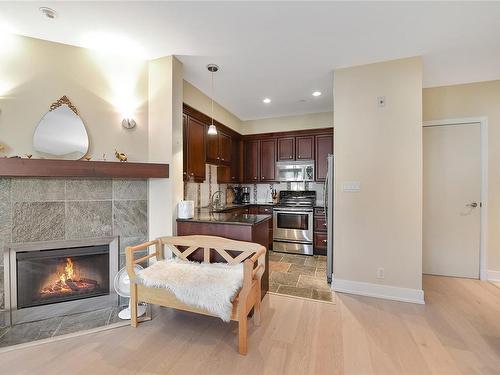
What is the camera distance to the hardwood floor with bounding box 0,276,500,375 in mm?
1632

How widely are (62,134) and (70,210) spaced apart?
76cm

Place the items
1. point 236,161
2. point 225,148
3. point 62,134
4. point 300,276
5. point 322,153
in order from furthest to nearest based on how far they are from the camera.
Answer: point 236,161 → point 322,153 → point 225,148 → point 300,276 → point 62,134

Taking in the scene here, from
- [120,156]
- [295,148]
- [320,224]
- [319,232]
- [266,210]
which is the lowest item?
[319,232]

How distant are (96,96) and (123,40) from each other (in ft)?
2.10

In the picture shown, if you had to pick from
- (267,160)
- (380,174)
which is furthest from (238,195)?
(380,174)

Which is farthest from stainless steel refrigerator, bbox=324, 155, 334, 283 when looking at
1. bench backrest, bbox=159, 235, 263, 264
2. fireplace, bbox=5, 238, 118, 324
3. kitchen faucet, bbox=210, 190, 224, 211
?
fireplace, bbox=5, 238, 118, 324

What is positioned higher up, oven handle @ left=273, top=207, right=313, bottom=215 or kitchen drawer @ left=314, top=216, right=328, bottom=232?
oven handle @ left=273, top=207, right=313, bottom=215

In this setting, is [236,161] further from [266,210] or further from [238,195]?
[266,210]

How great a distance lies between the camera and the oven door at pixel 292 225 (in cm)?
421

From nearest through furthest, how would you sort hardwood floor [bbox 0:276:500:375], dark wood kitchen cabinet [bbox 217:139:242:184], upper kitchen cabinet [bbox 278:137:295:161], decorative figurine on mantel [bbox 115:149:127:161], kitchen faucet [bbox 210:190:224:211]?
hardwood floor [bbox 0:276:500:375], decorative figurine on mantel [bbox 115:149:127:161], kitchen faucet [bbox 210:190:224:211], dark wood kitchen cabinet [bbox 217:139:242:184], upper kitchen cabinet [bbox 278:137:295:161]

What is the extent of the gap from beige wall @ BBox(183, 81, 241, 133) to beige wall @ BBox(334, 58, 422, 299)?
1932mm

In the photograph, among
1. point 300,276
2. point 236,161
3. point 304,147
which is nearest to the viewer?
point 300,276

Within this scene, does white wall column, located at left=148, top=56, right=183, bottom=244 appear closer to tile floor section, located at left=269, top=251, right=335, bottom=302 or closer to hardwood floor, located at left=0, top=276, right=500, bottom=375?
hardwood floor, located at left=0, top=276, right=500, bottom=375

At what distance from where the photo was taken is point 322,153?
442cm
